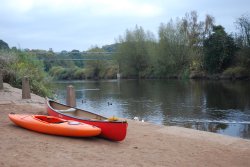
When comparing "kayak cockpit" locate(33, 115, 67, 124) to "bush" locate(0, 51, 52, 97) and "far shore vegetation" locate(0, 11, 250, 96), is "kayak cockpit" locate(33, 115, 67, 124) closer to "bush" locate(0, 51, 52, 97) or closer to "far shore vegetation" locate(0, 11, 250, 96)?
"bush" locate(0, 51, 52, 97)

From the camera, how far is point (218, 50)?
1937 inches

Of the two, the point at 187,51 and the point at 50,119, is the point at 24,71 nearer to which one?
the point at 50,119

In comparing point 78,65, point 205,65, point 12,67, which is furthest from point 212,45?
point 78,65

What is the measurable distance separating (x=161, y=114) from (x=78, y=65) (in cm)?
8828

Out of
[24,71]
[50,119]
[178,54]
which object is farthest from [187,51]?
[50,119]

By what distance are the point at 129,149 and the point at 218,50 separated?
44.7m

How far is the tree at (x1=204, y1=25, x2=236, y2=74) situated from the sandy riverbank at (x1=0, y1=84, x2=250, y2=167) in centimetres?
4120

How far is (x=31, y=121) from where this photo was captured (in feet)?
25.3

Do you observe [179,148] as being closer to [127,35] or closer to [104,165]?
[104,165]

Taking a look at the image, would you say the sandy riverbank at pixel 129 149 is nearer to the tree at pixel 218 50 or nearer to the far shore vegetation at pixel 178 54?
the far shore vegetation at pixel 178 54

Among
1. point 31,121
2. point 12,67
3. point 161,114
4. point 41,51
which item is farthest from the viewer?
point 41,51

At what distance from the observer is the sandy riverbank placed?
18.6 feet

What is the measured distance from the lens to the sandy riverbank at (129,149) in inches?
223

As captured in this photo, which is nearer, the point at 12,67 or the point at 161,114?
the point at 12,67
